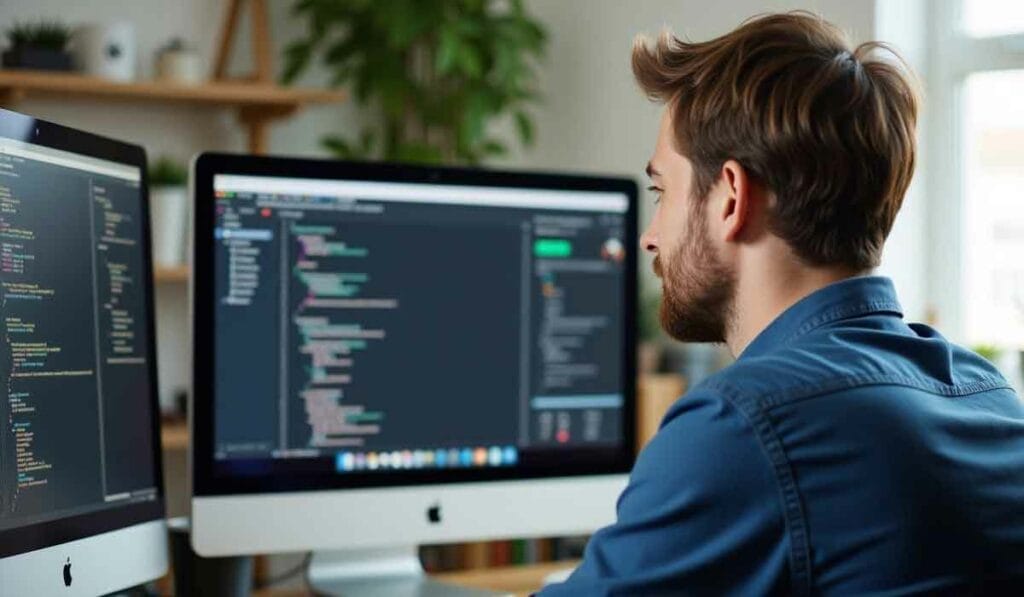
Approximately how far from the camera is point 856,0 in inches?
96.2

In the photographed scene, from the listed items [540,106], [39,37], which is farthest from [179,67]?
[540,106]

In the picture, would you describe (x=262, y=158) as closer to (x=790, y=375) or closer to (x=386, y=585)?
(x=386, y=585)

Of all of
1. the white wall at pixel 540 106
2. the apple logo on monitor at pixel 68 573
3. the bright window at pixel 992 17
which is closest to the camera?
the apple logo on monitor at pixel 68 573

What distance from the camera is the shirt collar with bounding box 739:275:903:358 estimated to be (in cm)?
114

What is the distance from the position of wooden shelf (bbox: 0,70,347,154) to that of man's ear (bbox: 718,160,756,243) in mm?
1810

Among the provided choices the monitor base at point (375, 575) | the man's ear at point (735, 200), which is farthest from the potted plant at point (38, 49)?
the man's ear at point (735, 200)

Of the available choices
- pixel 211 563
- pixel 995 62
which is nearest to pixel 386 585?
pixel 211 563

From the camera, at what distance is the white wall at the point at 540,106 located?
2924 mm

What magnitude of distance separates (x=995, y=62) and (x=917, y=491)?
173 cm

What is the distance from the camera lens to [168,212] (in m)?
2.77

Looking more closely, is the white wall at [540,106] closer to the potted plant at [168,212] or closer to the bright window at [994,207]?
the potted plant at [168,212]

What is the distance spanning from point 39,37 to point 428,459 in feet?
5.06

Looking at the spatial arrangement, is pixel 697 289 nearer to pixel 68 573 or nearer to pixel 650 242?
pixel 650 242

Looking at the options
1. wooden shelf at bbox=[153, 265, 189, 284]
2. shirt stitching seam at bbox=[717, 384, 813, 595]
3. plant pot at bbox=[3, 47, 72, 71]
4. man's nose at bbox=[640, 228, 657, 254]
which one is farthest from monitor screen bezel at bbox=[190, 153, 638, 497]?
plant pot at bbox=[3, 47, 72, 71]
